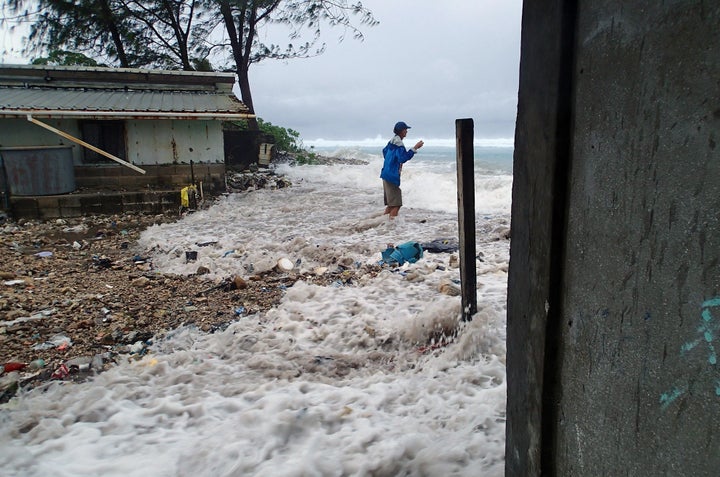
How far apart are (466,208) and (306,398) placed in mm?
1947

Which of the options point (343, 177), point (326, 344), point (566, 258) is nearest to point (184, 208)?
point (326, 344)

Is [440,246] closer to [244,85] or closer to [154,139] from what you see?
[154,139]

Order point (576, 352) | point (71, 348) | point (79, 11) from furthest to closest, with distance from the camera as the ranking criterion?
point (79, 11) → point (71, 348) → point (576, 352)

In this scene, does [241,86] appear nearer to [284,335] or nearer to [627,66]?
[284,335]

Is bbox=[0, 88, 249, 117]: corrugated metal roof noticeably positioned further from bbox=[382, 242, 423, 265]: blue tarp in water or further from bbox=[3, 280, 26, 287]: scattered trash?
bbox=[382, 242, 423, 265]: blue tarp in water

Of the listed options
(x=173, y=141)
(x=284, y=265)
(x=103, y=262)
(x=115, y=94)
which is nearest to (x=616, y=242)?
(x=284, y=265)

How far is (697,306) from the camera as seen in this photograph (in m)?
0.98

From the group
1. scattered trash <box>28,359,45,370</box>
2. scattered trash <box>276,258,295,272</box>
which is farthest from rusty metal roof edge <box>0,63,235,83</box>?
scattered trash <box>28,359,45,370</box>

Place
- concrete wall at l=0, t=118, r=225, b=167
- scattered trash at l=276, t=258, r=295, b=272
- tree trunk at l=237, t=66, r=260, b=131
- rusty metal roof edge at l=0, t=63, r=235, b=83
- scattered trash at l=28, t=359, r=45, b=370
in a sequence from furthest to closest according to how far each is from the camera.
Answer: tree trunk at l=237, t=66, r=260, b=131 < rusty metal roof edge at l=0, t=63, r=235, b=83 < concrete wall at l=0, t=118, r=225, b=167 < scattered trash at l=276, t=258, r=295, b=272 < scattered trash at l=28, t=359, r=45, b=370

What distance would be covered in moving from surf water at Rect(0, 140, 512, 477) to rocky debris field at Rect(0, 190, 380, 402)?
0.26 m

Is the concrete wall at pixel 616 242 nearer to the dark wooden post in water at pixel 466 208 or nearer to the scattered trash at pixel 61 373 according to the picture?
the dark wooden post in water at pixel 466 208

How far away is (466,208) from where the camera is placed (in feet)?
12.5

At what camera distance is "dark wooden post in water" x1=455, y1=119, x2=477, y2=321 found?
370 centimetres

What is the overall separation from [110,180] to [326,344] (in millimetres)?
10131
